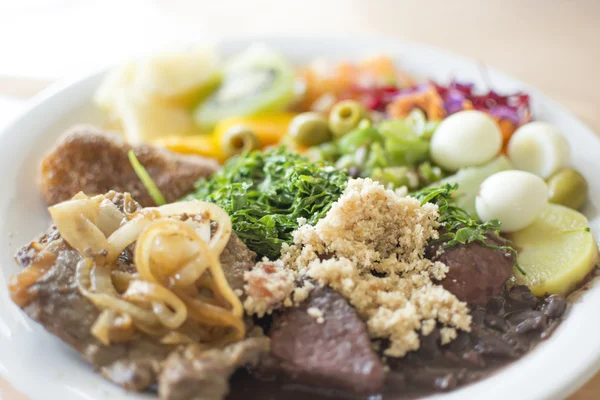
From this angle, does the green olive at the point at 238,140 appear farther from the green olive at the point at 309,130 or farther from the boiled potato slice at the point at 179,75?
the boiled potato slice at the point at 179,75

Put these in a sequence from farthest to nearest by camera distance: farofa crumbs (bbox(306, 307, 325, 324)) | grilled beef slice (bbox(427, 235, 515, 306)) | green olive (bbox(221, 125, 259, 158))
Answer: green olive (bbox(221, 125, 259, 158))
grilled beef slice (bbox(427, 235, 515, 306))
farofa crumbs (bbox(306, 307, 325, 324))

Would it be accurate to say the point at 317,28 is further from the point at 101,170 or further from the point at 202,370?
the point at 202,370

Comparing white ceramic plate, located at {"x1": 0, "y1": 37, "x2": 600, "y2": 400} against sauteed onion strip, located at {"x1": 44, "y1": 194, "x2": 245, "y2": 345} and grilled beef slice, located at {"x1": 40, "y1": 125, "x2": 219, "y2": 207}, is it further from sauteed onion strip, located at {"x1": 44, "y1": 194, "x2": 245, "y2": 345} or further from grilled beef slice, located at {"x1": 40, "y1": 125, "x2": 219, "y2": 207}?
sauteed onion strip, located at {"x1": 44, "y1": 194, "x2": 245, "y2": 345}

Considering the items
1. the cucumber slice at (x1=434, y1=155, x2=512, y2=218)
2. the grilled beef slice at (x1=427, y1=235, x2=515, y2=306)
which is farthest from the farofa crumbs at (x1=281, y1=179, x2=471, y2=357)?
the cucumber slice at (x1=434, y1=155, x2=512, y2=218)

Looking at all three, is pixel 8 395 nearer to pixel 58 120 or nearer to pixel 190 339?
pixel 190 339

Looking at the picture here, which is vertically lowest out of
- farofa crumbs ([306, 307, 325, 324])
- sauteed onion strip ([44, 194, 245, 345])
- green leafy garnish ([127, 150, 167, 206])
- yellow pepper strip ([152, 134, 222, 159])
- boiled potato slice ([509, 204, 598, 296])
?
boiled potato slice ([509, 204, 598, 296])

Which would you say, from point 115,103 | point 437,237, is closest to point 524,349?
point 437,237

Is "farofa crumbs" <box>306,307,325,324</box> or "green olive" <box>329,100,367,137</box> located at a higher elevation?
"farofa crumbs" <box>306,307,325,324</box>
